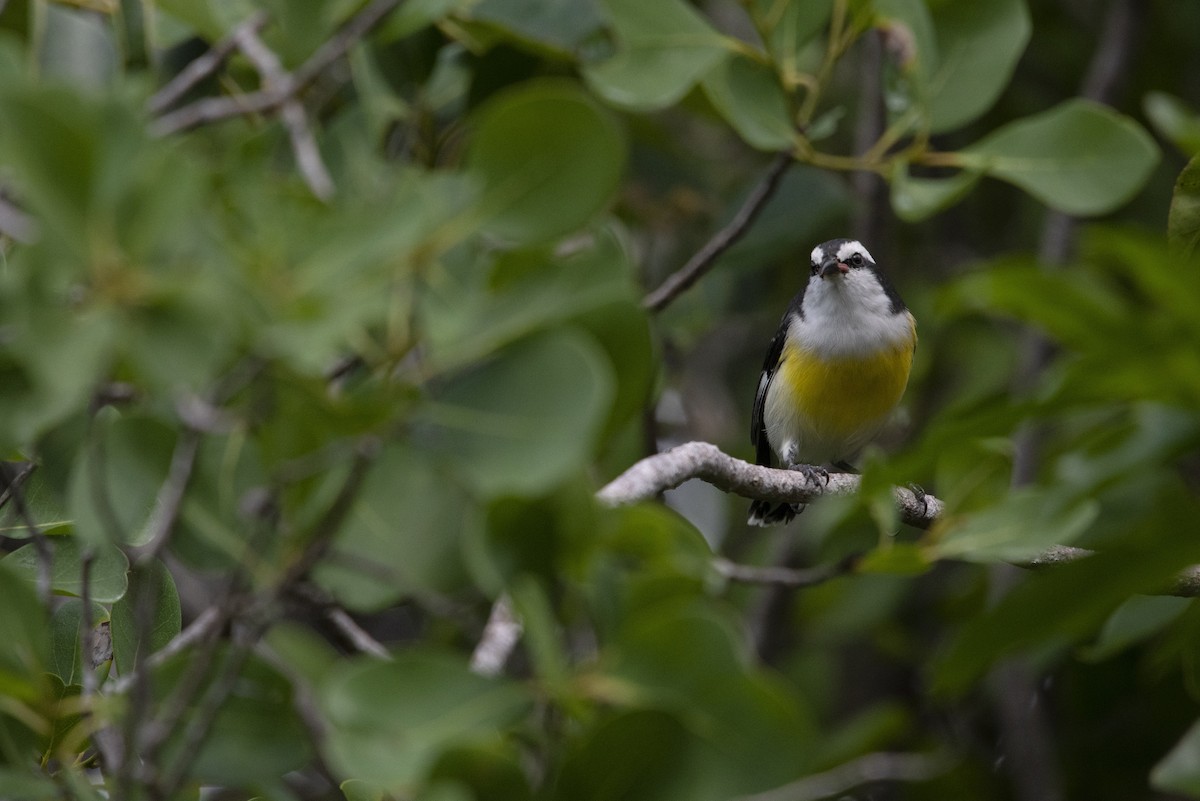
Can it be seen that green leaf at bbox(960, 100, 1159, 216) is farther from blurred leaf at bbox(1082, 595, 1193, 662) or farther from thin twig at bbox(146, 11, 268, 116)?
thin twig at bbox(146, 11, 268, 116)

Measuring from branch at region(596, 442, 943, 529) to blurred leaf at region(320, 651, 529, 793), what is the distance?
0.38 meters

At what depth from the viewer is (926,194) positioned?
2.58 meters

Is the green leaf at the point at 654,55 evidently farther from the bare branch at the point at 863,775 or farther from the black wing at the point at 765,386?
the black wing at the point at 765,386

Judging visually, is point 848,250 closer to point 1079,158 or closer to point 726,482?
point 726,482

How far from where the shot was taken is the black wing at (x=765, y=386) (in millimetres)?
5574

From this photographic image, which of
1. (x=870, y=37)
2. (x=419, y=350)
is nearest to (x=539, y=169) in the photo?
(x=419, y=350)

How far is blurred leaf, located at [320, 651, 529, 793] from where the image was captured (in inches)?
51.2

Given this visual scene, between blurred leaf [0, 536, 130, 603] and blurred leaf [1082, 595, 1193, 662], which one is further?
blurred leaf [1082, 595, 1193, 662]

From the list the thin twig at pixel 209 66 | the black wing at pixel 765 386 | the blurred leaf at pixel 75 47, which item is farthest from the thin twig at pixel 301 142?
the black wing at pixel 765 386

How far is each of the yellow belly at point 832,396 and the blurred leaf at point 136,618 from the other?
347 cm

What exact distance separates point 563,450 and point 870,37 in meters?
4.66

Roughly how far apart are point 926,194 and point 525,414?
4.98 ft

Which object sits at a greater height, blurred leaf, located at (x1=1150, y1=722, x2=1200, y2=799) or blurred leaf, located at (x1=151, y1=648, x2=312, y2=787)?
blurred leaf, located at (x1=151, y1=648, x2=312, y2=787)

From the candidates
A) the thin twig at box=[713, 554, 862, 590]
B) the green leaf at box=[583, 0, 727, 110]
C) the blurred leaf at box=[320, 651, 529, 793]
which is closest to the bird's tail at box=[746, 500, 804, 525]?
the thin twig at box=[713, 554, 862, 590]
